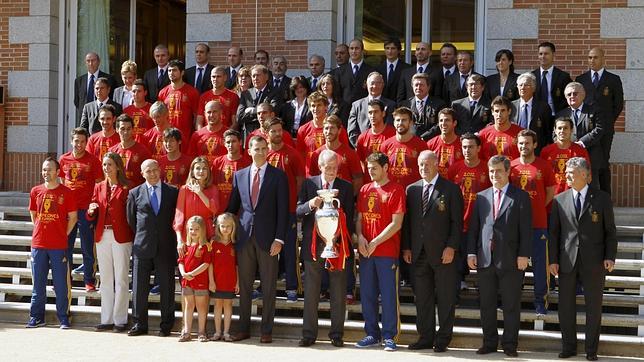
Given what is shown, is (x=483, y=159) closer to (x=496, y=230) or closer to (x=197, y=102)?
(x=496, y=230)

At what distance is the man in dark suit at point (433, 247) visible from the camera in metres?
9.40

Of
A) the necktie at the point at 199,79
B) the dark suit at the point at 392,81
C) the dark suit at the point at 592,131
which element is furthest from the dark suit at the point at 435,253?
the necktie at the point at 199,79

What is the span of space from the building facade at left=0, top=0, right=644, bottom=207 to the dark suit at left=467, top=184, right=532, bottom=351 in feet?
12.6

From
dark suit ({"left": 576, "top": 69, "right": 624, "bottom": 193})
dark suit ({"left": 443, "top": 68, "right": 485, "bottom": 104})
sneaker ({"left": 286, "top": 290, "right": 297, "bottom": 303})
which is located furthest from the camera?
dark suit ({"left": 443, "top": 68, "right": 485, "bottom": 104})

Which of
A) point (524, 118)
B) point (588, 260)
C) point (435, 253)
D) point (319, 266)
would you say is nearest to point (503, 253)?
point (435, 253)

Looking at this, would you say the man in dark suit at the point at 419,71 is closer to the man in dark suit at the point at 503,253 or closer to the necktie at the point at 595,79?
the necktie at the point at 595,79

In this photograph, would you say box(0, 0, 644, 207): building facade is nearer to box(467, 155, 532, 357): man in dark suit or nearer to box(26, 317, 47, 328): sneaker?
box(467, 155, 532, 357): man in dark suit

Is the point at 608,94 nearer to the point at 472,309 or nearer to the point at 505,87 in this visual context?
the point at 505,87

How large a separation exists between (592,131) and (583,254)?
1.87 meters

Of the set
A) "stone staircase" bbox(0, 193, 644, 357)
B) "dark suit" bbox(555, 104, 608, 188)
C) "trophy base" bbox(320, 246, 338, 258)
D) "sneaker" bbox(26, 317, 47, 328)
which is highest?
"dark suit" bbox(555, 104, 608, 188)

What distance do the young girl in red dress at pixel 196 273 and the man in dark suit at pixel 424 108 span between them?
282cm

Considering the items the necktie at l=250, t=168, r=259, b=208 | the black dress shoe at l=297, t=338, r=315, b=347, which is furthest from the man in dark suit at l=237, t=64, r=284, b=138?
the black dress shoe at l=297, t=338, r=315, b=347

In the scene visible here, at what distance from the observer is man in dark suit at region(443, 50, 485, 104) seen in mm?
11656

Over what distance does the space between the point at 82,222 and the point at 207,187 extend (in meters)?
1.73
